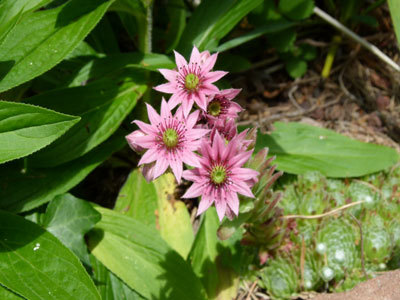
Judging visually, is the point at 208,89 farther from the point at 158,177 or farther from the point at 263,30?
the point at 263,30

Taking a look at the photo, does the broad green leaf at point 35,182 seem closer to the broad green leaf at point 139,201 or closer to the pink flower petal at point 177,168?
the broad green leaf at point 139,201

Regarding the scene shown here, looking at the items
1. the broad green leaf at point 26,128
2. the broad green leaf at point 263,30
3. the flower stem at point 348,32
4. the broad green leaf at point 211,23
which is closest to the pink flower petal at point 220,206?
the broad green leaf at point 26,128

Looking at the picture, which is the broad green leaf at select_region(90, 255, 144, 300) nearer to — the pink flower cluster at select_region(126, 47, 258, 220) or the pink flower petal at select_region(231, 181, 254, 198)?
the pink flower cluster at select_region(126, 47, 258, 220)

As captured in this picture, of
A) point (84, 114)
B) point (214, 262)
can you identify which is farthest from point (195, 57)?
point (214, 262)

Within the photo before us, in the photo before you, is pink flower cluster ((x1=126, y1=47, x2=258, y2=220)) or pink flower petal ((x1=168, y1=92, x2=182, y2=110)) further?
pink flower petal ((x1=168, y1=92, x2=182, y2=110))

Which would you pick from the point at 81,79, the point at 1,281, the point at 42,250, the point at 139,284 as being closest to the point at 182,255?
the point at 139,284

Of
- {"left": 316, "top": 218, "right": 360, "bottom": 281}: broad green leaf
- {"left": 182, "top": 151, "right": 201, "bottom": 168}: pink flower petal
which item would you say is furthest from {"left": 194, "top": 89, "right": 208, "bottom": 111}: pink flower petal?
{"left": 316, "top": 218, "right": 360, "bottom": 281}: broad green leaf
